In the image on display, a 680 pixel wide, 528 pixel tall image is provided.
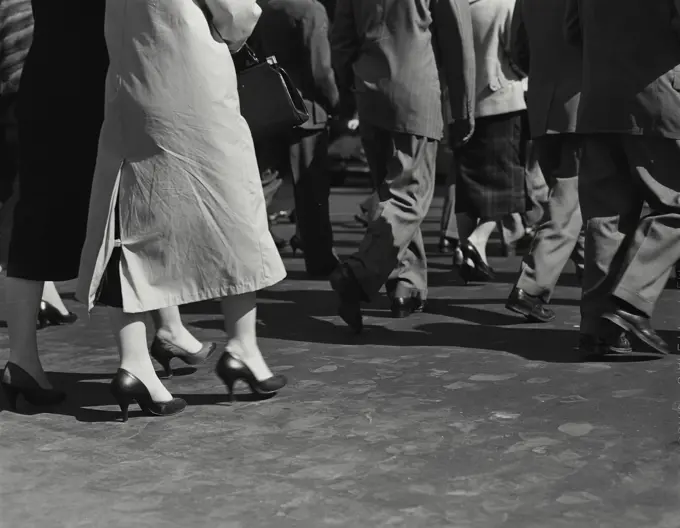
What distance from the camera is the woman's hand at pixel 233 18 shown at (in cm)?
453

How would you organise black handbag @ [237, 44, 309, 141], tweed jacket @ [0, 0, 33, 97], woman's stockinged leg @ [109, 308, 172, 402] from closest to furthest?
Result: woman's stockinged leg @ [109, 308, 172, 402]
black handbag @ [237, 44, 309, 141]
tweed jacket @ [0, 0, 33, 97]

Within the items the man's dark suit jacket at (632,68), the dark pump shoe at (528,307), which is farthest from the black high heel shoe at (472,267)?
the man's dark suit jacket at (632,68)

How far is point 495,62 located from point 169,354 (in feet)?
13.8

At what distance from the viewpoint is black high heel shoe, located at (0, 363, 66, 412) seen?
15.9 feet

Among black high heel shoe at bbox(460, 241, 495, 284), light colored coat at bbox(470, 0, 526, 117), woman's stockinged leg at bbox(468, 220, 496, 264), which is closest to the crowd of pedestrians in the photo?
light colored coat at bbox(470, 0, 526, 117)

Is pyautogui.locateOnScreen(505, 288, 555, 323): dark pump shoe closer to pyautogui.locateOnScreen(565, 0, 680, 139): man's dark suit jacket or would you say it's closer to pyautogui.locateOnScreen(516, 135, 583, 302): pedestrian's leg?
pyautogui.locateOnScreen(516, 135, 583, 302): pedestrian's leg

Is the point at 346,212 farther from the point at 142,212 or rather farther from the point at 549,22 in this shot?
the point at 142,212

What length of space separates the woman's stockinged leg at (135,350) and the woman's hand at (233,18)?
1.04 metres

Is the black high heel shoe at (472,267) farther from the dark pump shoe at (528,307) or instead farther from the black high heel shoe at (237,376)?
the black high heel shoe at (237,376)

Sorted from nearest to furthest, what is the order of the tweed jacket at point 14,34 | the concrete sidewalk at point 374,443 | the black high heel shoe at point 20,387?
the concrete sidewalk at point 374,443, the black high heel shoe at point 20,387, the tweed jacket at point 14,34

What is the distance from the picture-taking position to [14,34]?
21.0 feet

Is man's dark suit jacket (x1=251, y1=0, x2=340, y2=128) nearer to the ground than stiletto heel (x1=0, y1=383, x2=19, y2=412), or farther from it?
farther from it

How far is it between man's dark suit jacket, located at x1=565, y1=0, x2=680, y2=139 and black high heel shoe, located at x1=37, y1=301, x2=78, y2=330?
115 inches

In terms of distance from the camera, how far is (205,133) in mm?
4562
